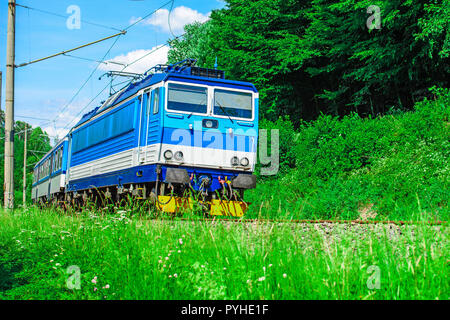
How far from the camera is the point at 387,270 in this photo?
3885mm

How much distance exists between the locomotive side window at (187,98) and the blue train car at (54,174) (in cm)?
1119

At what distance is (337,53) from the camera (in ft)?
68.9

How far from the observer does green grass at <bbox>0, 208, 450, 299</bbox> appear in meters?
3.71

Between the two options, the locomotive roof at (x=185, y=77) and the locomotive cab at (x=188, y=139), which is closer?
the locomotive cab at (x=188, y=139)

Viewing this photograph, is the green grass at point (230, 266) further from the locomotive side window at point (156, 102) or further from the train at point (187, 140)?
the locomotive side window at point (156, 102)

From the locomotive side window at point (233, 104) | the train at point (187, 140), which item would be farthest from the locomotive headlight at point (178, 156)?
the locomotive side window at point (233, 104)

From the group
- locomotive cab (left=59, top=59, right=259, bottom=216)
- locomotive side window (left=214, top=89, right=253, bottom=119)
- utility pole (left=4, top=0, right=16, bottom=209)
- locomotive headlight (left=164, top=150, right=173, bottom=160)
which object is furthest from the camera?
utility pole (left=4, top=0, right=16, bottom=209)

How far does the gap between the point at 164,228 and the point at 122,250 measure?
1030mm

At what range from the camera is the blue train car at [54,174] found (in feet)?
68.9

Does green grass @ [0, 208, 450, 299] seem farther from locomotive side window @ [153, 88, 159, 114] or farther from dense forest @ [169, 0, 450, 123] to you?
dense forest @ [169, 0, 450, 123]

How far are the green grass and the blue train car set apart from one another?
50.3 ft

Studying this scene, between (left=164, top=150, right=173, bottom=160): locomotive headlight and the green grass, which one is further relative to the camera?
(left=164, top=150, right=173, bottom=160): locomotive headlight

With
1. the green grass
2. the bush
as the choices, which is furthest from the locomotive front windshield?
the green grass
